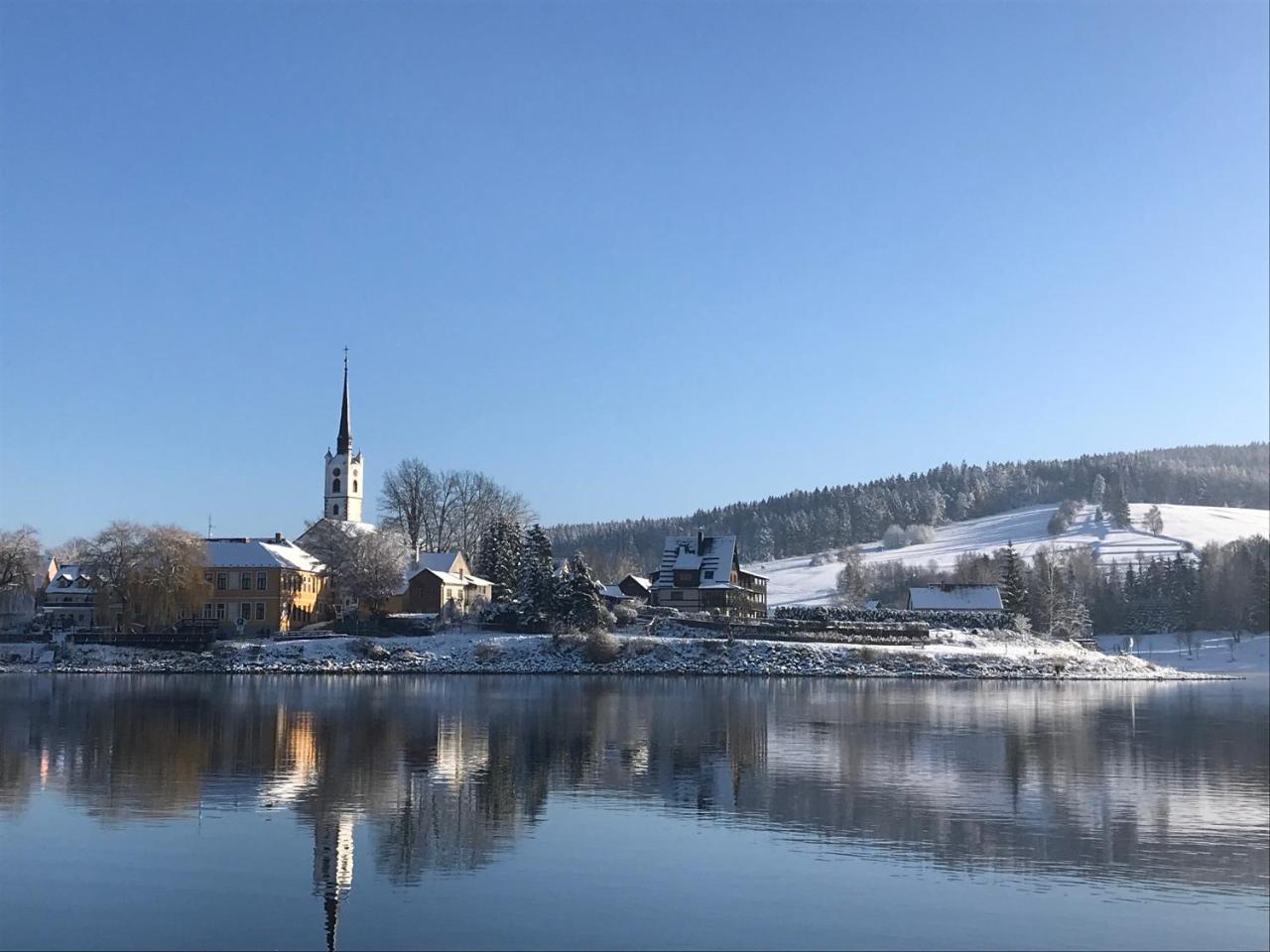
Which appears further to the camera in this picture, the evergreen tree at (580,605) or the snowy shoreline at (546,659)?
the evergreen tree at (580,605)

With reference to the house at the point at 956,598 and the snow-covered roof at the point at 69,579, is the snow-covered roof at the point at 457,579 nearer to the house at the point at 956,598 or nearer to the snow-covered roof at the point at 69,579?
the snow-covered roof at the point at 69,579

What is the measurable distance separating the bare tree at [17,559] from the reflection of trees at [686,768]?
2770cm

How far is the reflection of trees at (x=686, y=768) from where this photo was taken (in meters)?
18.7

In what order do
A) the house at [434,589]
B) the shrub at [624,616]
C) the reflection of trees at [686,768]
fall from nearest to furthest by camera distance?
the reflection of trees at [686,768], the shrub at [624,616], the house at [434,589]

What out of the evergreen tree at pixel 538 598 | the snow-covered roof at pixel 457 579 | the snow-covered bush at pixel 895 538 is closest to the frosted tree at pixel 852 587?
the snow-covered roof at pixel 457 579

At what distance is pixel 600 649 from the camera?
63.9 m

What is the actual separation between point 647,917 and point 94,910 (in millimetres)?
6699

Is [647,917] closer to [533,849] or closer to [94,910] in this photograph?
[533,849]

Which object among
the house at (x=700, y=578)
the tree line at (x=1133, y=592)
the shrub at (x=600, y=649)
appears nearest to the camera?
the shrub at (x=600, y=649)

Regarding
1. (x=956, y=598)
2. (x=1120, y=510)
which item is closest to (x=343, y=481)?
(x=956, y=598)

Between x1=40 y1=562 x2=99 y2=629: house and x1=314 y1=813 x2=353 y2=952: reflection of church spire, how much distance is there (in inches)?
2319

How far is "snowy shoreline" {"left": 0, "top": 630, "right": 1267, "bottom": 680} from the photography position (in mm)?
61156

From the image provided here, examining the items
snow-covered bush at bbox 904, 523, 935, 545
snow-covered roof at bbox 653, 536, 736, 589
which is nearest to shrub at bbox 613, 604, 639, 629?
snow-covered roof at bbox 653, 536, 736, 589

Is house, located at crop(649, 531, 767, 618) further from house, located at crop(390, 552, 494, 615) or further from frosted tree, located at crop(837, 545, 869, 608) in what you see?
frosted tree, located at crop(837, 545, 869, 608)
